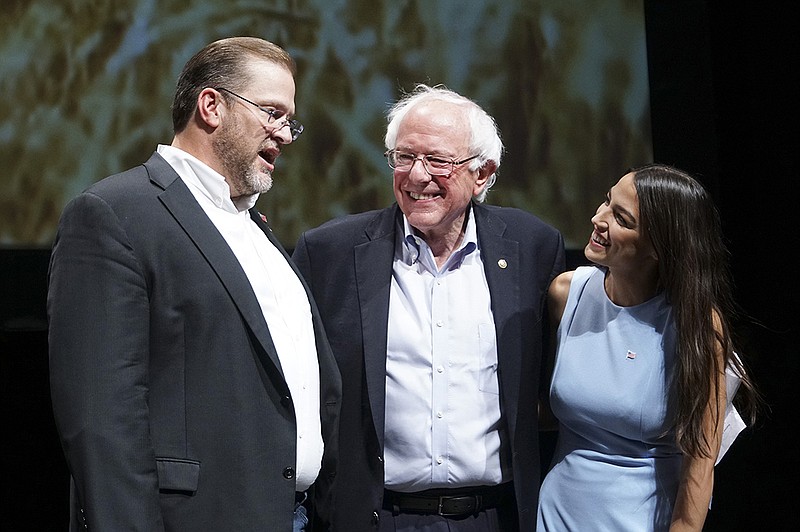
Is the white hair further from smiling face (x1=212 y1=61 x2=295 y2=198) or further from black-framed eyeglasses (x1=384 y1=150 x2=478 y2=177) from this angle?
smiling face (x1=212 y1=61 x2=295 y2=198)

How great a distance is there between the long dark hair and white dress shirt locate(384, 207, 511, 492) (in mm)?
449

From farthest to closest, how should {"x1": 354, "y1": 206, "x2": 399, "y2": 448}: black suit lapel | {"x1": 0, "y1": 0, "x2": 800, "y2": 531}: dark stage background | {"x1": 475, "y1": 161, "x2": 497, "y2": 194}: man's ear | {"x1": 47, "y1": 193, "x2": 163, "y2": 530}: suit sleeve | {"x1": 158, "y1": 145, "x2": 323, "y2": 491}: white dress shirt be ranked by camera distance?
{"x1": 0, "y1": 0, "x2": 800, "y2": 531}: dark stage background
{"x1": 475, "y1": 161, "x2": 497, "y2": 194}: man's ear
{"x1": 354, "y1": 206, "x2": 399, "y2": 448}: black suit lapel
{"x1": 158, "y1": 145, "x2": 323, "y2": 491}: white dress shirt
{"x1": 47, "y1": 193, "x2": 163, "y2": 530}: suit sleeve

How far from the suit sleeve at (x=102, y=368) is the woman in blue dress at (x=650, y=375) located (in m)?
0.99

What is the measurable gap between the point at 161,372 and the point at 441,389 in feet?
2.53

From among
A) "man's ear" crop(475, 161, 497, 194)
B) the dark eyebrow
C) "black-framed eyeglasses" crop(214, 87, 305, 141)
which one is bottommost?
the dark eyebrow

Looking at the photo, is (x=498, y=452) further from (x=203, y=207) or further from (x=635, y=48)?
(x=635, y=48)

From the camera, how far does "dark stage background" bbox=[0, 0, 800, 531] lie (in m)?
3.82

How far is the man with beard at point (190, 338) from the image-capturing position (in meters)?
1.66

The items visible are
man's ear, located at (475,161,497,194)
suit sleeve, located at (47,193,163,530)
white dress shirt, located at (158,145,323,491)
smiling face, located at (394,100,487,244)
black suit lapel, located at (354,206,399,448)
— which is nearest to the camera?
suit sleeve, located at (47,193,163,530)

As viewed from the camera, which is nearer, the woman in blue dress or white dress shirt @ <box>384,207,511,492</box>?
the woman in blue dress

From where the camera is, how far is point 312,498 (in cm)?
234

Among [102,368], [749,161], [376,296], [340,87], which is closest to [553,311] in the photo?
[376,296]

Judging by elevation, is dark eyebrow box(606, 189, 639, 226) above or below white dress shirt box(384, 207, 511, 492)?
above

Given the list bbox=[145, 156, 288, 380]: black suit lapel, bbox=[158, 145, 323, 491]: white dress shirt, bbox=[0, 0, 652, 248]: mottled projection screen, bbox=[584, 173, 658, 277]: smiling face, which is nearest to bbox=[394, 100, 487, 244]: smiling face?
bbox=[584, 173, 658, 277]: smiling face
